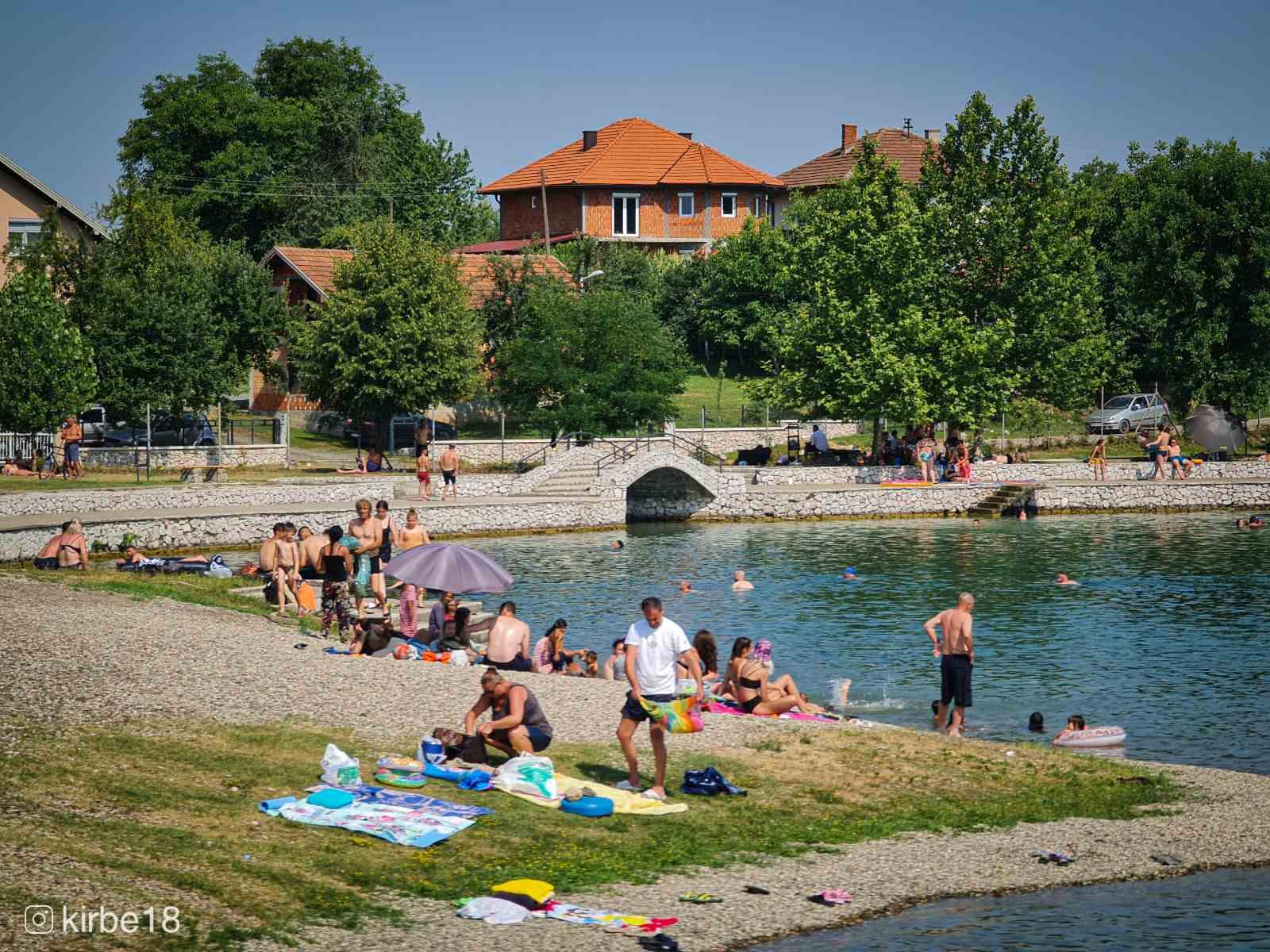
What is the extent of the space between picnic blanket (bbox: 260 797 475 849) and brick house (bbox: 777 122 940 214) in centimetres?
7990

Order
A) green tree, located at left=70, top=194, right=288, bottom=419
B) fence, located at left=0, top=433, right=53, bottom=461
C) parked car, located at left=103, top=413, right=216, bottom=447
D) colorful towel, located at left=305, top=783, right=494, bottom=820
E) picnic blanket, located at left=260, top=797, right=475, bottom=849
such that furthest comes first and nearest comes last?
1. parked car, located at left=103, top=413, right=216, bottom=447
2. green tree, located at left=70, top=194, right=288, bottom=419
3. fence, located at left=0, top=433, right=53, bottom=461
4. colorful towel, located at left=305, top=783, right=494, bottom=820
5. picnic blanket, located at left=260, top=797, right=475, bottom=849

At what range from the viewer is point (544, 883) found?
515 inches

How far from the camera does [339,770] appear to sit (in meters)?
15.3

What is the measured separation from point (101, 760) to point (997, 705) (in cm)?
1415

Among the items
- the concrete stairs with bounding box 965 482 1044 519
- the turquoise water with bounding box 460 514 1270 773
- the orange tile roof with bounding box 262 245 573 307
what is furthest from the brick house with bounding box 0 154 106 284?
the concrete stairs with bounding box 965 482 1044 519

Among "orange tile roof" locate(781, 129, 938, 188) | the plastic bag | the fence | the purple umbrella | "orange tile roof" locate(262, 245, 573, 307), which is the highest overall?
"orange tile roof" locate(781, 129, 938, 188)

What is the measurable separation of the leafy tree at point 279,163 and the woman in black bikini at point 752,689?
67.5 m

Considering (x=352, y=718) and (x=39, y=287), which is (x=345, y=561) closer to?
(x=352, y=718)

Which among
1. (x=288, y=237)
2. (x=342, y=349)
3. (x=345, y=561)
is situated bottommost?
(x=345, y=561)

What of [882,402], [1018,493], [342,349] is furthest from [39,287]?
[1018,493]

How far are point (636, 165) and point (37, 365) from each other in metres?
50.1

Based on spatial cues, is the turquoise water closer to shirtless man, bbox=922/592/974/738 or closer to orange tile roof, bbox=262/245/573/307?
shirtless man, bbox=922/592/974/738

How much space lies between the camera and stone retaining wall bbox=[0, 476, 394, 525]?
3978 centimetres

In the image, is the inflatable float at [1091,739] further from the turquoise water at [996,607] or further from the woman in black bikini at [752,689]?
the woman in black bikini at [752,689]
